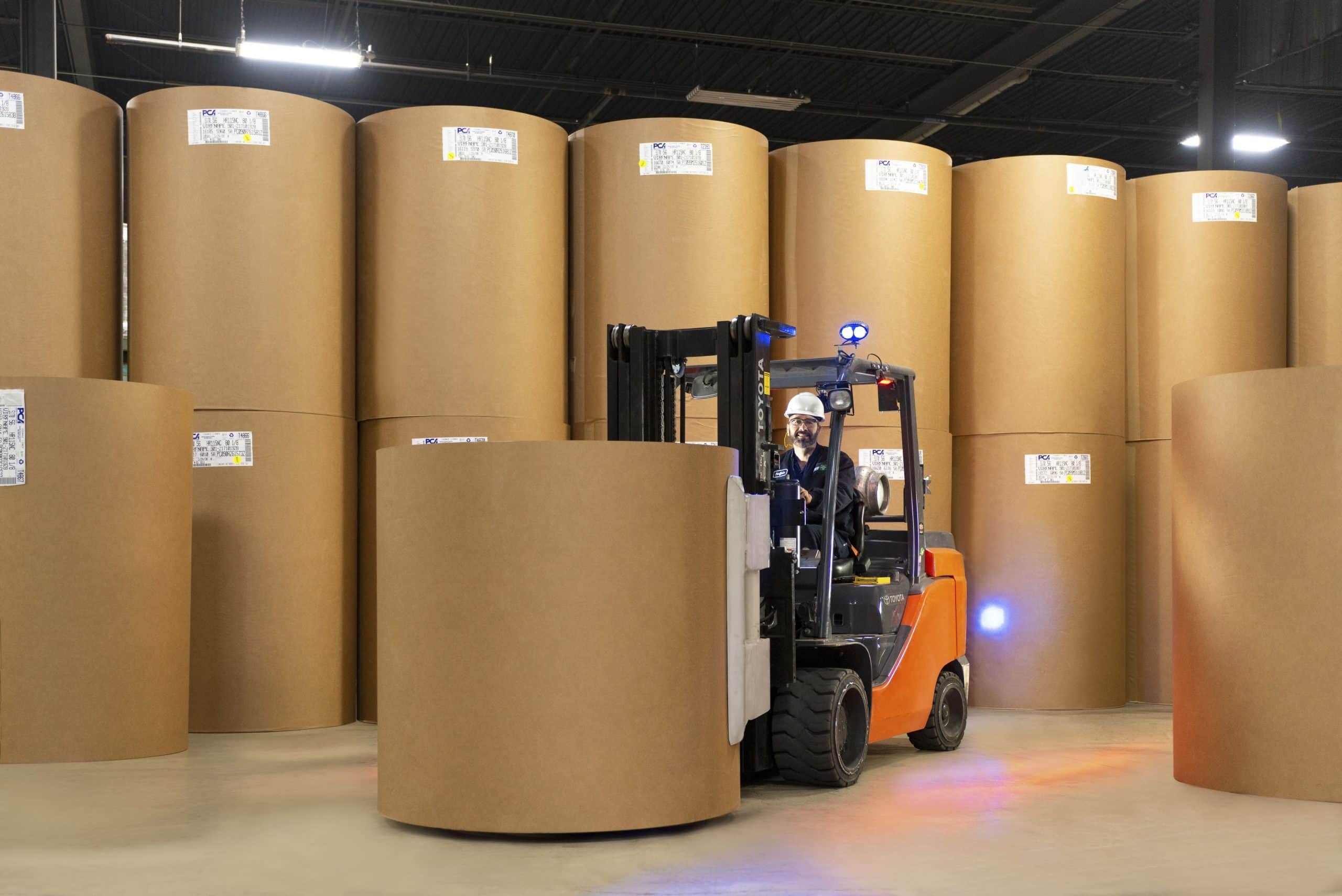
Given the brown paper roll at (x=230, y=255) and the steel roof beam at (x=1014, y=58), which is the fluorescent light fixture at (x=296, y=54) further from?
the steel roof beam at (x=1014, y=58)

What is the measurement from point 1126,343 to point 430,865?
5.08 metres

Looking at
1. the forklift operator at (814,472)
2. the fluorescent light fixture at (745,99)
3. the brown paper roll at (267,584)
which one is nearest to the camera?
the forklift operator at (814,472)

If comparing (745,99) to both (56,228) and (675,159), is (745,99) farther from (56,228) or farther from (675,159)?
(56,228)

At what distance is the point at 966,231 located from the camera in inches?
283

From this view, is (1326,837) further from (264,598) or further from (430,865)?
(264,598)

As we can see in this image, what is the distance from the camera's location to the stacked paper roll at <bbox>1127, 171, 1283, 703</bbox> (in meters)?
7.12

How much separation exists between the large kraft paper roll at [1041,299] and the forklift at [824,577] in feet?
4.09

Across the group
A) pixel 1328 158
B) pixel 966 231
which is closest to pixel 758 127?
pixel 1328 158

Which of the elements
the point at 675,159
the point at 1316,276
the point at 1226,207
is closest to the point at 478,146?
the point at 675,159

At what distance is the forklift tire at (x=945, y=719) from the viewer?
5.70 metres

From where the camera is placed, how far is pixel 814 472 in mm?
5457

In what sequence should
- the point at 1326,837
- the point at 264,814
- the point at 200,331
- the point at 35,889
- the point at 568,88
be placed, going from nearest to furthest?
the point at 35,889 < the point at 1326,837 < the point at 264,814 < the point at 200,331 < the point at 568,88

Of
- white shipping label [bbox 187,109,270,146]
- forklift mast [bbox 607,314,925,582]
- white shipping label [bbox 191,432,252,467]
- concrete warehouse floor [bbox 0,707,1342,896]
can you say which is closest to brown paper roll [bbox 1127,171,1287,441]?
forklift mast [bbox 607,314,925,582]

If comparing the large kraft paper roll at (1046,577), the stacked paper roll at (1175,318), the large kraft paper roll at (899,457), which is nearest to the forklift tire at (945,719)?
the large kraft paper roll at (899,457)
